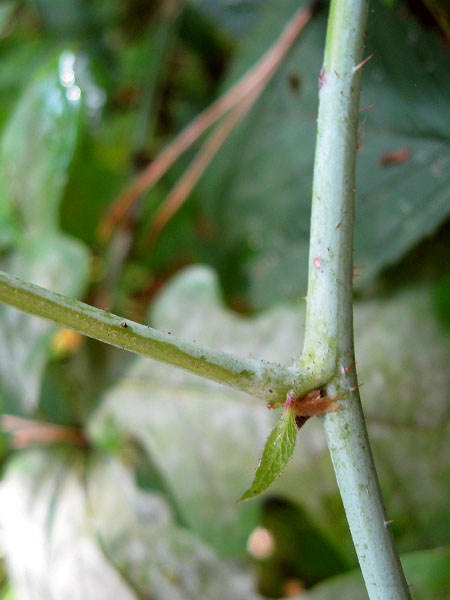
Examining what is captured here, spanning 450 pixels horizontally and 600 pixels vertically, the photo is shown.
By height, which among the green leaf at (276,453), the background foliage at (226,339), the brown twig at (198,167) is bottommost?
the green leaf at (276,453)

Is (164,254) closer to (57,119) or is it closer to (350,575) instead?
(57,119)

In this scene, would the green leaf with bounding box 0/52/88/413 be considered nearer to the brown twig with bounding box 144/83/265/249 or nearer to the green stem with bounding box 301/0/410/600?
the brown twig with bounding box 144/83/265/249

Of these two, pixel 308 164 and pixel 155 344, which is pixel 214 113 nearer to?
pixel 308 164

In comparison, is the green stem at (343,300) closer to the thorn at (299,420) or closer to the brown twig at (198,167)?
the thorn at (299,420)

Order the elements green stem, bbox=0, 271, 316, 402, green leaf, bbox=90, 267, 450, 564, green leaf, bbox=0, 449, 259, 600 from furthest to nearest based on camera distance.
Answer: green leaf, bbox=0, 449, 259, 600
green leaf, bbox=90, 267, 450, 564
green stem, bbox=0, 271, 316, 402

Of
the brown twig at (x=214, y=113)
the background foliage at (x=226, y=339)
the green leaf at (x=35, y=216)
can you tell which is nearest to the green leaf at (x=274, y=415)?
the background foliage at (x=226, y=339)

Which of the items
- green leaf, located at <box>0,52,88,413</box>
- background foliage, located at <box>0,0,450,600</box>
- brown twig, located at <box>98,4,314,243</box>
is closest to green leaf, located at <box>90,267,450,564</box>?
background foliage, located at <box>0,0,450,600</box>

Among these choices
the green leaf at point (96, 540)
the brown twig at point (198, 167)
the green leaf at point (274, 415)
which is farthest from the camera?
the brown twig at point (198, 167)
